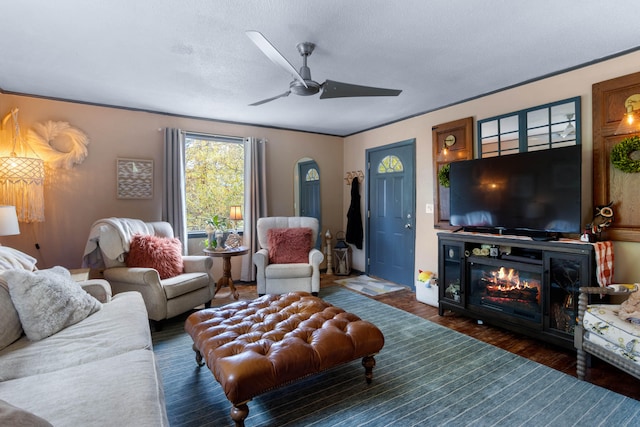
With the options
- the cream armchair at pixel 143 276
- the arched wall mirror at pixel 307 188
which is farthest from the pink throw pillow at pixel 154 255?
the arched wall mirror at pixel 307 188

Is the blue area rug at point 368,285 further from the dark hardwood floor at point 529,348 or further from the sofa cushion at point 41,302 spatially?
the sofa cushion at point 41,302

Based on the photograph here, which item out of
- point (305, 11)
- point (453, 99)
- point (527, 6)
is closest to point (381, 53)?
point (305, 11)

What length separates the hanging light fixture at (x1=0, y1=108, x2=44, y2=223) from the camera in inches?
124

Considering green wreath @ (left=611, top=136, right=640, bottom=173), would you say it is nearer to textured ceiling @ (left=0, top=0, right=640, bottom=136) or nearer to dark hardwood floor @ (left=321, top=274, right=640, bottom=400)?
textured ceiling @ (left=0, top=0, right=640, bottom=136)

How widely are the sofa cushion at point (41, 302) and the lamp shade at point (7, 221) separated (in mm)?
1210

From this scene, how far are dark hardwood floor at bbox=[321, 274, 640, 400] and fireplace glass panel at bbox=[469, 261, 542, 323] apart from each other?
21 centimetres

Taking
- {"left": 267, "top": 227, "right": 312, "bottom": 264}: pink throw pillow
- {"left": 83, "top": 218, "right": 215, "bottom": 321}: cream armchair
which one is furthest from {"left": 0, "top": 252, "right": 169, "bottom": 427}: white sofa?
{"left": 267, "top": 227, "right": 312, "bottom": 264}: pink throw pillow

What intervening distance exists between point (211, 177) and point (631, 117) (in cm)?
462

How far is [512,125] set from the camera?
3.22 m

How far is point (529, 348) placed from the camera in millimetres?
2602

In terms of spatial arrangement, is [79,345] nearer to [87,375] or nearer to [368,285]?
[87,375]

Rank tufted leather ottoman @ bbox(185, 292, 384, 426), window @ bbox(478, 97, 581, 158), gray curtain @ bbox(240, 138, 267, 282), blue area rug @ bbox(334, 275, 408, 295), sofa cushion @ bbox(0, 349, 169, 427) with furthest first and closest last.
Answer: gray curtain @ bbox(240, 138, 267, 282)
blue area rug @ bbox(334, 275, 408, 295)
window @ bbox(478, 97, 581, 158)
tufted leather ottoman @ bbox(185, 292, 384, 426)
sofa cushion @ bbox(0, 349, 169, 427)

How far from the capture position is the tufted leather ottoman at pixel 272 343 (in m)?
1.58

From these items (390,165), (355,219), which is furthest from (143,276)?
(390,165)
